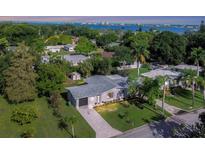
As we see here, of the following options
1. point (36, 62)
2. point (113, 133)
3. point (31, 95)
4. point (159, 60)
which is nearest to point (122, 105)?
point (113, 133)

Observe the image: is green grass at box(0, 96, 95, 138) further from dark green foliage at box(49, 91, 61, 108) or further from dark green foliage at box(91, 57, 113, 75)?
dark green foliage at box(91, 57, 113, 75)

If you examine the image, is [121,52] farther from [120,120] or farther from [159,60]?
[120,120]

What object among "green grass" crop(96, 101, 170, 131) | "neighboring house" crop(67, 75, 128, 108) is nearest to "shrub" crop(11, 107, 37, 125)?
"neighboring house" crop(67, 75, 128, 108)

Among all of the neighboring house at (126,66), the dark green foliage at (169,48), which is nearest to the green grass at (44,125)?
the neighboring house at (126,66)

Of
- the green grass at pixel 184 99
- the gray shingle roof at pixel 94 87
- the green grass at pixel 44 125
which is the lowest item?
the green grass at pixel 44 125

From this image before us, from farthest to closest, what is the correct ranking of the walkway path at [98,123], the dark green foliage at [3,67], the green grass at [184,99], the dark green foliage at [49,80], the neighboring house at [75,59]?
the neighboring house at [75,59] < the dark green foliage at [3,67] < the dark green foliage at [49,80] < the green grass at [184,99] < the walkway path at [98,123]

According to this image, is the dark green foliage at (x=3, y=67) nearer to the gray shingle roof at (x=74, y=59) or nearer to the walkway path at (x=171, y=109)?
the gray shingle roof at (x=74, y=59)

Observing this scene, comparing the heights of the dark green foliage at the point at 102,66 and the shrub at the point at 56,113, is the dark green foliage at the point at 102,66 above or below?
above

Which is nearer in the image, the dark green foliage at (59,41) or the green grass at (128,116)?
the green grass at (128,116)

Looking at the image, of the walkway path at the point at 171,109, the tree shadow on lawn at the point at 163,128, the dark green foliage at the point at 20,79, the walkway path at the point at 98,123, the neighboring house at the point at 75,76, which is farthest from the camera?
the neighboring house at the point at 75,76
